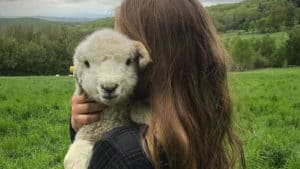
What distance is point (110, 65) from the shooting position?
91.6 inches

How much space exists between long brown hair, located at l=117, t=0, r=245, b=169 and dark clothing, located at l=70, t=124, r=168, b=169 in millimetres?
77

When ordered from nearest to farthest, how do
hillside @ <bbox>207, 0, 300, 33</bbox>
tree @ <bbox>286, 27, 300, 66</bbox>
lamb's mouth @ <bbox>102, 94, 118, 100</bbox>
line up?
lamb's mouth @ <bbox>102, 94, 118, 100</bbox>
tree @ <bbox>286, 27, 300, 66</bbox>
hillside @ <bbox>207, 0, 300, 33</bbox>

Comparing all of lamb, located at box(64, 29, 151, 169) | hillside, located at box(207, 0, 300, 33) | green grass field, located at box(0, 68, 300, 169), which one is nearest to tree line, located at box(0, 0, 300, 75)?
hillside, located at box(207, 0, 300, 33)

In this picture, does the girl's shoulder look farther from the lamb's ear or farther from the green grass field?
the green grass field

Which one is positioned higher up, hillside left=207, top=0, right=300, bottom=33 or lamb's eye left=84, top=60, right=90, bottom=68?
lamb's eye left=84, top=60, right=90, bottom=68


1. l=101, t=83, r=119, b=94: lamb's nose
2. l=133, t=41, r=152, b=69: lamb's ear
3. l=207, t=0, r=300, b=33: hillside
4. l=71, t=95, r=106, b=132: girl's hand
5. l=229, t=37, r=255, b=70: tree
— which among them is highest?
l=133, t=41, r=152, b=69: lamb's ear

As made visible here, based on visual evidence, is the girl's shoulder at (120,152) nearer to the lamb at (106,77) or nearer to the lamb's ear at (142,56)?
the lamb at (106,77)

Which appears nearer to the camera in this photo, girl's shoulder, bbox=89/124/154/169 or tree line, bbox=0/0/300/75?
girl's shoulder, bbox=89/124/154/169

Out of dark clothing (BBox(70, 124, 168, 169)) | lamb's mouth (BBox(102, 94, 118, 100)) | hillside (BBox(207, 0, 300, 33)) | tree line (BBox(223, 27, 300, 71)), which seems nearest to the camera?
dark clothing (BBox(70, 124, 168, 169))

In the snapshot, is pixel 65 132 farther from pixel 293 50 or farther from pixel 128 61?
pixel 293 50

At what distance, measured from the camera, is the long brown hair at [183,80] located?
2.33 m

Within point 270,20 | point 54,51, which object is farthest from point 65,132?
point 270,20

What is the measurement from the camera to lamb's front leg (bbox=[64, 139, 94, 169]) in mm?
2398

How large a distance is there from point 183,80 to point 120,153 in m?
0.57
